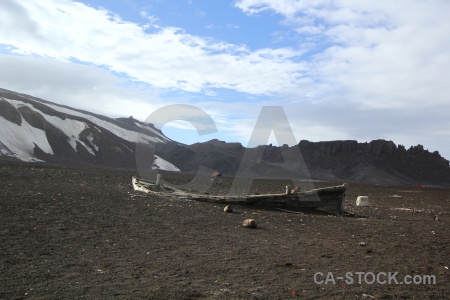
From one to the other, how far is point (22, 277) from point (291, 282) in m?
3.46

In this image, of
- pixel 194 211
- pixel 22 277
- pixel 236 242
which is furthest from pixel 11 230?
pixel 194 211

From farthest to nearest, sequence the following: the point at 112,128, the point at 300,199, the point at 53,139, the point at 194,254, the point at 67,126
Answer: the point at 112,128
the point at 67,126
the point at 53,139
the point at 300,199
the point at 194,254

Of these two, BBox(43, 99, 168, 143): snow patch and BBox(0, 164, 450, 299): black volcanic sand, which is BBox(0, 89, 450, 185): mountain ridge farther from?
BBox(0, 164, 450, 299): black volcanic sand

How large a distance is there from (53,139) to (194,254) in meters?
83.9

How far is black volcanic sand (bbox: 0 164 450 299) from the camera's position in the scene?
5.20 m

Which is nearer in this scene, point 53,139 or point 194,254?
point 194,254

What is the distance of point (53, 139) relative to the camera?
84.0m

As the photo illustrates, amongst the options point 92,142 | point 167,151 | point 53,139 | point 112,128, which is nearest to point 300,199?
point 53,139

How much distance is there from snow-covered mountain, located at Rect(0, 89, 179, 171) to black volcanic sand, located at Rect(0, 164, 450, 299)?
6111 cm

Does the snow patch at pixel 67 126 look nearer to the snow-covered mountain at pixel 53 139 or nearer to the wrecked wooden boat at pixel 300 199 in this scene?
the snow-covered mountain at pixel 53 139

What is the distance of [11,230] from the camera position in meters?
7.89

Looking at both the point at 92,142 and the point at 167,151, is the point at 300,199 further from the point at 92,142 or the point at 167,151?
the point at 167,151

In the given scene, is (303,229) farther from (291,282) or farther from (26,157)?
(26,157)

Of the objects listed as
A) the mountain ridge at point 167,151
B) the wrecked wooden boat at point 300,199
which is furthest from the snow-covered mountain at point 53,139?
the wrecked wooden boat at point 300,199
